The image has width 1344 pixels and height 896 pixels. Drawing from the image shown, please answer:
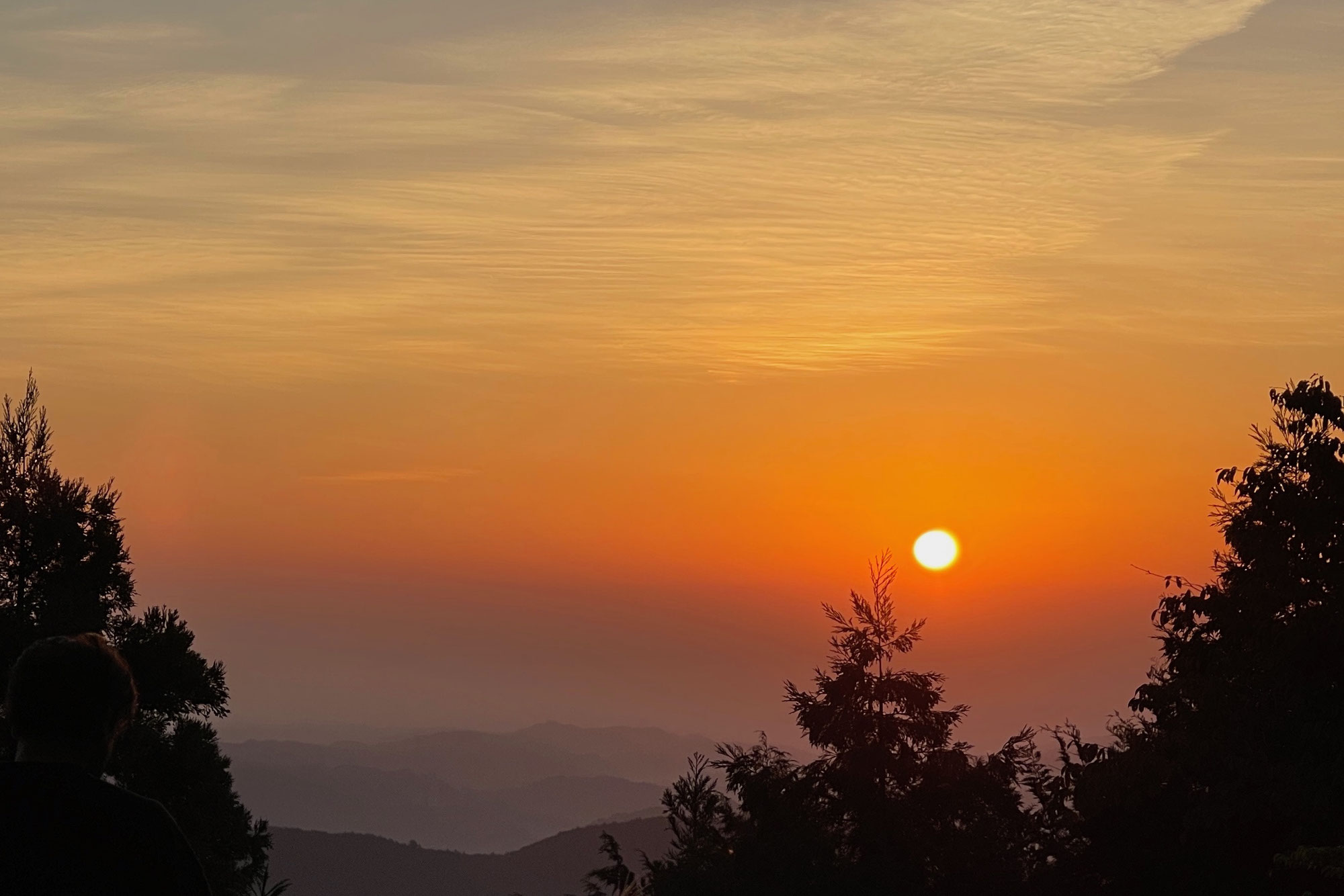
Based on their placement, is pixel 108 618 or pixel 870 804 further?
pixel 870 804

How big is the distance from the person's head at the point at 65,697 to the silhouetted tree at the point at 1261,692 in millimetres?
33044

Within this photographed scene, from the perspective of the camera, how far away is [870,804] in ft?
159

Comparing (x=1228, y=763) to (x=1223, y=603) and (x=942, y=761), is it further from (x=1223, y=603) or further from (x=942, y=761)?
(x=942, y=761)

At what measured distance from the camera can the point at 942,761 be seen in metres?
50.0

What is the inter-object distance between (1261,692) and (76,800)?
36.3 metres

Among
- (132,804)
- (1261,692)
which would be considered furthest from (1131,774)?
(132,804)

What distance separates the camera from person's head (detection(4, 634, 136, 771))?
174 inches

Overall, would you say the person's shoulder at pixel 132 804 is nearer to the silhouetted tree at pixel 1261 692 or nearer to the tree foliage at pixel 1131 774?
the tree foliage at pixel 1131 774

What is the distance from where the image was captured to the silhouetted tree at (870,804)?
46188mm

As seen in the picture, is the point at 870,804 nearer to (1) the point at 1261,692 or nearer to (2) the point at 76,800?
(1) the point at 1261,692

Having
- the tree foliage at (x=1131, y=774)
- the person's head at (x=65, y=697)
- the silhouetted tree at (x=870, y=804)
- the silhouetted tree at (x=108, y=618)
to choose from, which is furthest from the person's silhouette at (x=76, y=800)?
the silhouetted tree at (x=870, y=804)

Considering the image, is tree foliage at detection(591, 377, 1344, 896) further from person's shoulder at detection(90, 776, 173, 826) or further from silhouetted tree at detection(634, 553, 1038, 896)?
person's shoulder at detection(90, 776, 173, 826)

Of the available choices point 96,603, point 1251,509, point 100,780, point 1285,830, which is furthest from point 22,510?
point 100,780

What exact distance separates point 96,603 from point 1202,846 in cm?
2865
